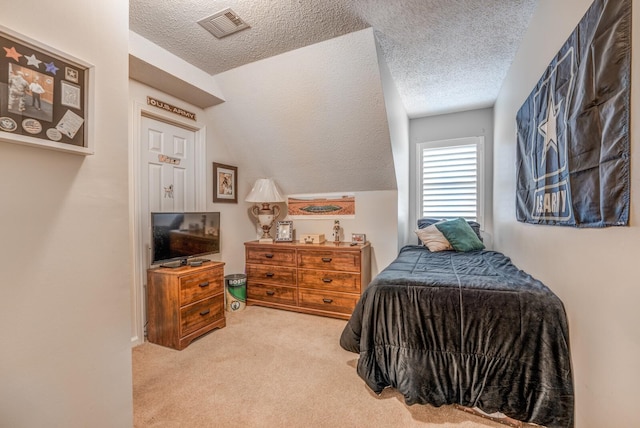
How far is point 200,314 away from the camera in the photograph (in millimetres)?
2520

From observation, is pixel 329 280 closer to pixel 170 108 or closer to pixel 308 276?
pixel 308 276

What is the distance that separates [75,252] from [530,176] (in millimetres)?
2594

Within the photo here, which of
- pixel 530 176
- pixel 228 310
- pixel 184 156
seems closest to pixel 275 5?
pixel 184 156

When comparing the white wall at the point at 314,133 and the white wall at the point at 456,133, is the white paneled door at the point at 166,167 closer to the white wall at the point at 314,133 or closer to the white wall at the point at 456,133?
the white wall at the point at 314,133

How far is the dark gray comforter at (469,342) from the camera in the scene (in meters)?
1.44

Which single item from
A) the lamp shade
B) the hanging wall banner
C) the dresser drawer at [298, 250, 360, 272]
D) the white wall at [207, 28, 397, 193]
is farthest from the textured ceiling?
the dresser drawer at [298, 250, 360, 272]

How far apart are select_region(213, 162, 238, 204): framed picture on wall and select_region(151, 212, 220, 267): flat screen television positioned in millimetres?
528

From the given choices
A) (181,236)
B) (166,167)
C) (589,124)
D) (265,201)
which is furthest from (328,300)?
(589,124)

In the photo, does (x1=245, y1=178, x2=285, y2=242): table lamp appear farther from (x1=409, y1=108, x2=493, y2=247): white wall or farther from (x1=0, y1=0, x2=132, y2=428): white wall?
(x1=0, y1=0, x2=132, y2=428): white wall

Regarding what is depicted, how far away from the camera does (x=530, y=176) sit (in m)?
1.93

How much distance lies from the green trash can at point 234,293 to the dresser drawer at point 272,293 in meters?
0.16

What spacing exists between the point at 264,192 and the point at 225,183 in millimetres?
→ 494

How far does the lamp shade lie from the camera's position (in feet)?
11.3

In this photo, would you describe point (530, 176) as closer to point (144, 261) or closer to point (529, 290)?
point (529, 290)
